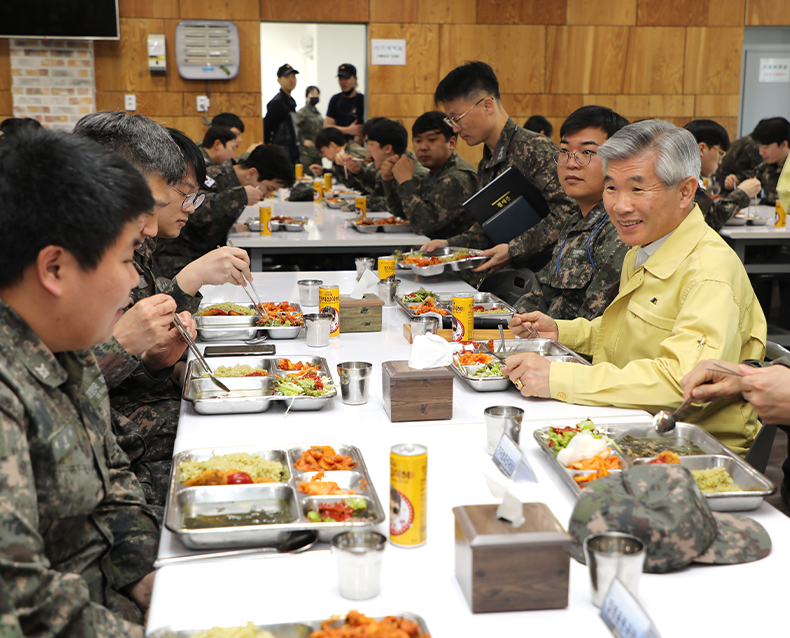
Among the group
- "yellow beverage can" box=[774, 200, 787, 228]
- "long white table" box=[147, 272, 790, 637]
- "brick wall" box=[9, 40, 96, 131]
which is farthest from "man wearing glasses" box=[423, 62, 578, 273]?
"brick wall" box=[9, 40, 96, 131]

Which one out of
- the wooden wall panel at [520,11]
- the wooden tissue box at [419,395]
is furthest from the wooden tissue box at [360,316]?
the wooden wall panel at [520,11]

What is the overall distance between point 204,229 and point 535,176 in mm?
2125

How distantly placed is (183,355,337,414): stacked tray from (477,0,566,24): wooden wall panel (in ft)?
→ 25.8

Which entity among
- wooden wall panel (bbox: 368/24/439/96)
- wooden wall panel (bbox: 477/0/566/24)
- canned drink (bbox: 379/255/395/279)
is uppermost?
wooden wall panel (bbox: 477/0/566/24)

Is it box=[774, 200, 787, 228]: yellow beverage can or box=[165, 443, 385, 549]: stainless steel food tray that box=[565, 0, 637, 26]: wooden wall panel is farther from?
box=[165, 443, 385, 549]: stainless steel food tray

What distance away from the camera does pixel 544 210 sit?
3775 millimetres

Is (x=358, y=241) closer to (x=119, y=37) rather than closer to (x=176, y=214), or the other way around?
(x=176, y=214)

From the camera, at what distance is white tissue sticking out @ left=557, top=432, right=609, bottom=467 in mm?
1531

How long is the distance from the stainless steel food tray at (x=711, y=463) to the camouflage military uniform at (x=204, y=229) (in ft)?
10.9

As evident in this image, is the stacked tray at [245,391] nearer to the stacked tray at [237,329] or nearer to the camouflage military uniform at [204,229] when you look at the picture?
the stacked tray at [237,329]

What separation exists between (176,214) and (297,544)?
166 centimetres

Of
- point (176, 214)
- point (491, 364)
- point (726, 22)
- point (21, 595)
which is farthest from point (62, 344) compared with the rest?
point (726, 22)

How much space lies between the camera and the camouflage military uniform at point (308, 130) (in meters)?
9.47

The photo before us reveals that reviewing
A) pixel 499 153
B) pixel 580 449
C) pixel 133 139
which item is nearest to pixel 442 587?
pixel 580 449
